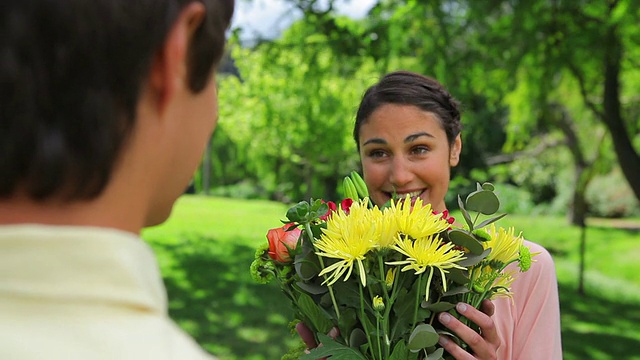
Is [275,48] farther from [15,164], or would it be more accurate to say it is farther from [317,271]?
[15,164]

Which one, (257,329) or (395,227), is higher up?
(395,227)

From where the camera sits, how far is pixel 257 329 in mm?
8234

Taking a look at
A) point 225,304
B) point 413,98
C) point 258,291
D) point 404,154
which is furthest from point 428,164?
point 258,291

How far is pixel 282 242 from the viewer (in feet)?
5.33

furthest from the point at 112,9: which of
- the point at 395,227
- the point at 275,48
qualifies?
the point at 275,48

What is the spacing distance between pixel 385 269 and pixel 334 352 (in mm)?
215

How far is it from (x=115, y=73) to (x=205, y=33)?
0.11m

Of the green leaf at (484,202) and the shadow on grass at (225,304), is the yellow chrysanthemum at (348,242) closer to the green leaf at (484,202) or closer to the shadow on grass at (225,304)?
the green leaf at (484,202)

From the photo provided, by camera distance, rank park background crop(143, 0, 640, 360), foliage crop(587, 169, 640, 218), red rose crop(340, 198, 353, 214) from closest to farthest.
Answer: red rose crop(340, 198, 353, 214) < park background crop(143, 0, 640, 360) < foliage crop(587, 169, 640, 218)

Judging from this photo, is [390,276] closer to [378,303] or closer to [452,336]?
[378,303]

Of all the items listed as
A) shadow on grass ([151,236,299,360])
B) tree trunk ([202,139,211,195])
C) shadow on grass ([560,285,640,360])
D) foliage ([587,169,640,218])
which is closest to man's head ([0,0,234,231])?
shadow on grass ([151,236,299,360])

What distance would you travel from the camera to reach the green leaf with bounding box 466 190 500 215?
1.59 meters

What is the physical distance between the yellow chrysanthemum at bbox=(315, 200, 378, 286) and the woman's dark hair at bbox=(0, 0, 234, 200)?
0.86 m

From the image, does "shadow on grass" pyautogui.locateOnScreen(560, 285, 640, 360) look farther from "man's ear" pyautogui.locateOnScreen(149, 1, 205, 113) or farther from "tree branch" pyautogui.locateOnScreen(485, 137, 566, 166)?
"tree branch" pyautogui.locateOnScreen(485, 137, 566, 166)
